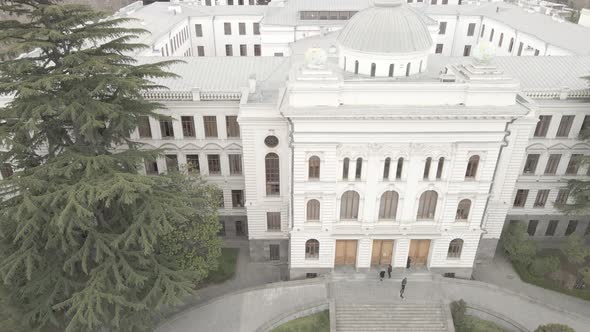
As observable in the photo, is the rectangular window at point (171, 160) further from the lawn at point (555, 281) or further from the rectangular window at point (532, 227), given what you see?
the rectangular window at point (532, 227)

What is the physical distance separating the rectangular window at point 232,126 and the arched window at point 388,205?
550 inches

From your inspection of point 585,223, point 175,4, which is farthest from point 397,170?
point 175,4

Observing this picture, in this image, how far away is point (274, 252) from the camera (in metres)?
42.4

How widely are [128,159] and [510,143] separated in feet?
95.3

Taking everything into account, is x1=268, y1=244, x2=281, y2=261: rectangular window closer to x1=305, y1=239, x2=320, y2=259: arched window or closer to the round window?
x1=305, y1=239, x2=320, y2=259: arched window

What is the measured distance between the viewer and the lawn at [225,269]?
40.3 m

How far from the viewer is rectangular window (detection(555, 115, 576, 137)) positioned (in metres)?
39.0

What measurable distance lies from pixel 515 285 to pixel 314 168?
21.7 metres

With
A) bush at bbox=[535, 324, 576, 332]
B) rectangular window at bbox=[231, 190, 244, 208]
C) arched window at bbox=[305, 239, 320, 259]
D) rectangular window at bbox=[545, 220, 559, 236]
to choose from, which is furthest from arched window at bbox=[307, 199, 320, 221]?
rectangular window at bbox=[545, 220, 559, 236]

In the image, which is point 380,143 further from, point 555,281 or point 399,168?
point 555,281

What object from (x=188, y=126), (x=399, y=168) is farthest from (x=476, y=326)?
(x=188, y=126)

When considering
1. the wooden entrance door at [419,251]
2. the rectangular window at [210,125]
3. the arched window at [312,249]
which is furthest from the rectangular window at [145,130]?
the wooden entrance door at [419,251]

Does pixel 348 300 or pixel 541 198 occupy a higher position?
pixel 541 198

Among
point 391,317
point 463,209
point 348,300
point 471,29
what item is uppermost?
point 471,29
